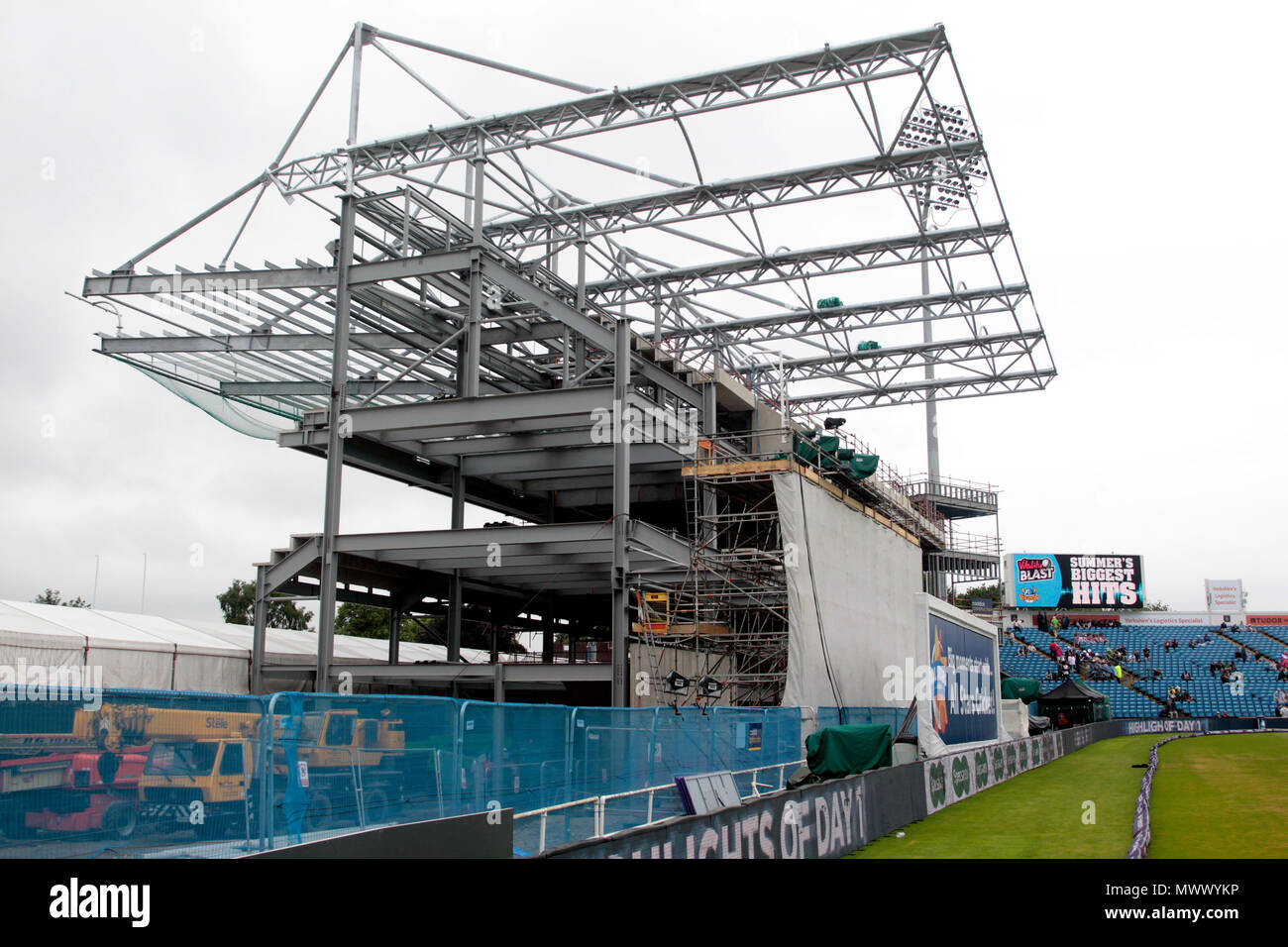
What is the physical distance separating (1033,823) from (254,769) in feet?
52.4

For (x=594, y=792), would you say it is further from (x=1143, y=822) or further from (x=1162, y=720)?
(x=1162, y=720)

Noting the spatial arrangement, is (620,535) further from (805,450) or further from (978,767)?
(978,767)

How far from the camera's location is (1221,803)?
2261 cm

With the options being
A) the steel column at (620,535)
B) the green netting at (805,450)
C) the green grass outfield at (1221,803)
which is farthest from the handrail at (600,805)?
the green netting at (805,450)

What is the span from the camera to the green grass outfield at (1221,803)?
1653 centimetres

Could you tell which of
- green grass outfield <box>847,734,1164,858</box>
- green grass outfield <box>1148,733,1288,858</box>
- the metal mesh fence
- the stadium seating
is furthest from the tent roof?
the metal mesh fence

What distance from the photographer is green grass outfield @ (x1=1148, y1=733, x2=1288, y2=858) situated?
16.5 metres

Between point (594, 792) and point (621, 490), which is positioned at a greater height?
point (621, 490)

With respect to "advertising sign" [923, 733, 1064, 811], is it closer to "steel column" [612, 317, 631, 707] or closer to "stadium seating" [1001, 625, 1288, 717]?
"steel column" [612, 317, 631, 707]

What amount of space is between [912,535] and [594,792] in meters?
31.5

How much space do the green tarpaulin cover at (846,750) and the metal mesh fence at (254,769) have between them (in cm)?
827

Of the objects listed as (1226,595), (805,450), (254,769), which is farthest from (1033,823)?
(1226,595)
